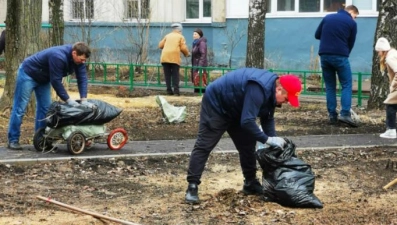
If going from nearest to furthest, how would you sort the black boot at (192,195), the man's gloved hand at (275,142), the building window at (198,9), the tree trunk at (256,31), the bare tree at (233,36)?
the man's gloved hand at (275,142)
the black boot at (192,195)
the tree trunk at (256,31)
the bare tree at (233,36)
the building window at (198,9)

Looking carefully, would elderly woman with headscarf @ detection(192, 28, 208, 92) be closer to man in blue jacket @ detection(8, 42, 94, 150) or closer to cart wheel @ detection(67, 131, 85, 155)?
man in blue jacket @ detection(8, 42, 94, 150)

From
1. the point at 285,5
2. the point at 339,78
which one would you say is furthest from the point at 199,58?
the point at 339,78

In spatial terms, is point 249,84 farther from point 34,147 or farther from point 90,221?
point 34,147

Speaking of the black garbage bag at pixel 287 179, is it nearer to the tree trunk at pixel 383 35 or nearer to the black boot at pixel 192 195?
the black boot at pixel 192 195

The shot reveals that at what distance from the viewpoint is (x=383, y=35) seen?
12594 millimetres

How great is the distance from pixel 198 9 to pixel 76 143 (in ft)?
49.8

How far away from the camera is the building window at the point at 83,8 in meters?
23.2

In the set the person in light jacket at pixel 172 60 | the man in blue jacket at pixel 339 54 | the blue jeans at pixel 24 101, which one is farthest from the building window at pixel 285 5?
the blue jeans at pixel 24 101

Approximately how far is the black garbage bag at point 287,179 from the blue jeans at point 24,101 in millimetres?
3484

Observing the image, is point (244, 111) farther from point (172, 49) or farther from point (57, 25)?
point (172, 49)

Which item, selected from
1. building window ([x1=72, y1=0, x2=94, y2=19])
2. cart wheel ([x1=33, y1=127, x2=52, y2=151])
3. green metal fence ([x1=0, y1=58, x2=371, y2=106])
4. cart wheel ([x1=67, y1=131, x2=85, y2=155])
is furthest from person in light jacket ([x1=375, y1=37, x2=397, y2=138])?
building window ([x1=72, y1=0, x2=94, y2=19])

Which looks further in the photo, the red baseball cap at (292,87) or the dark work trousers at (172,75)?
the dark work trousers at (172,75)

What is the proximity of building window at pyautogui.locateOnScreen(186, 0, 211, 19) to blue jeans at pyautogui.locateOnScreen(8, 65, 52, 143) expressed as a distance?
1426 centimetres

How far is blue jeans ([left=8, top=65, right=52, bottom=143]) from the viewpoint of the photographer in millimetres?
9039
